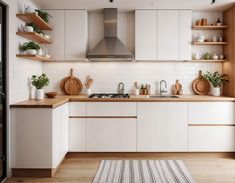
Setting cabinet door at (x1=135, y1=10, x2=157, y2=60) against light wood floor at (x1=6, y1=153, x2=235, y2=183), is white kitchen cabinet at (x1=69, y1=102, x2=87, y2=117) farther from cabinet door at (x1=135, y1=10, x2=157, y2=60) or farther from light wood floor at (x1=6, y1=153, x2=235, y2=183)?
cabinet door at (x1=135, y1=10, x2=157, y2=60)

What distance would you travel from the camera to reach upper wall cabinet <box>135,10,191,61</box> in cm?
497

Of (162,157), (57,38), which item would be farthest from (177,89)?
(57,38)

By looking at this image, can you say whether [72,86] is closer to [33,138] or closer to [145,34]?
[145,34]

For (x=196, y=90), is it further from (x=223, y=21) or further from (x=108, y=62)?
(x=108, y=62)

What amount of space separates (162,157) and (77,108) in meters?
1.45

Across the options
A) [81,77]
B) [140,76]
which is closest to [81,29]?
[81,77]

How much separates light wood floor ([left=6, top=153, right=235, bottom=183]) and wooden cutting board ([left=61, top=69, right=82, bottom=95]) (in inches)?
Result: 42.6

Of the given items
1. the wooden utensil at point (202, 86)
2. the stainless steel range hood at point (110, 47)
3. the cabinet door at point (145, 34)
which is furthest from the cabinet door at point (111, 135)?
the wooden utensil at point (202, 86)

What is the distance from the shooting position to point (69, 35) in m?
4.99

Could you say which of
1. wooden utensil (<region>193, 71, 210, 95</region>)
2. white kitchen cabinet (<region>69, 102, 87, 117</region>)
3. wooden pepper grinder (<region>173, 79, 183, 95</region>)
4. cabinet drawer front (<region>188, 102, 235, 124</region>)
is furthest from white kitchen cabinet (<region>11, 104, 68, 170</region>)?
wooden utensil (<region>193, 71, 210, 95</region>)

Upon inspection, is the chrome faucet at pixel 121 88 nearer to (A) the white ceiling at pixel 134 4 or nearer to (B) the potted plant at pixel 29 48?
(A) the white ceiling at pixel 134 4

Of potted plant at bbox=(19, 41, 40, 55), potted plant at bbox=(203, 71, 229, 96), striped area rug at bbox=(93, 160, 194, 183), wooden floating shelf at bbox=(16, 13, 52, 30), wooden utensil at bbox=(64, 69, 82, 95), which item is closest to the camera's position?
striped area rug at bbox=(93, 160, 194, 183)

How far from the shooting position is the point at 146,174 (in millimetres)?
3799

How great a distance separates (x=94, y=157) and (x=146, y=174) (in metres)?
1.09
